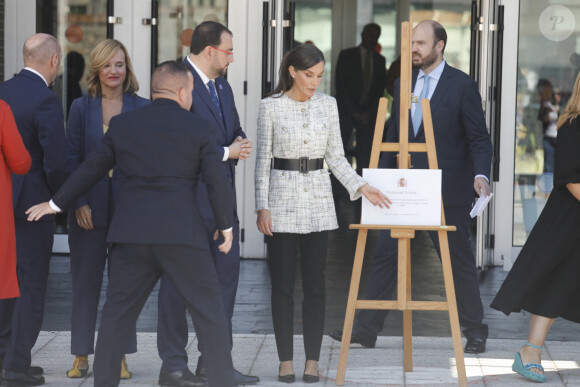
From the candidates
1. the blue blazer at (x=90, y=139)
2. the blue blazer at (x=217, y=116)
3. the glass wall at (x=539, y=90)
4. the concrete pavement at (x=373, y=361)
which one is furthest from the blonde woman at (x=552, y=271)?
the glass wall at (x=539, y=90)

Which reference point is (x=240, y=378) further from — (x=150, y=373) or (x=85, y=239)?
(x=85, y=239)

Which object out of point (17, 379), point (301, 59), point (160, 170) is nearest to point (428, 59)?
point (301, 59)

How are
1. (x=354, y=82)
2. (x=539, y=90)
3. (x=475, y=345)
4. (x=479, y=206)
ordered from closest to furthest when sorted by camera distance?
(x=479, y=206) → (x=475, y=345) → (x=539, y=90) → (x=354, y=82)

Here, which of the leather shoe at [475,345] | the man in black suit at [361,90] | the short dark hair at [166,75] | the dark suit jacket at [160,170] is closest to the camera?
the dark suit jacket at [160,170]

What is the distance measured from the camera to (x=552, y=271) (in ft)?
17.9

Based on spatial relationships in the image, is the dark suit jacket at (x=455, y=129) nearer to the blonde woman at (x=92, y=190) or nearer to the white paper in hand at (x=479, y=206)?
the white paper in hand at (x=479, y=206)

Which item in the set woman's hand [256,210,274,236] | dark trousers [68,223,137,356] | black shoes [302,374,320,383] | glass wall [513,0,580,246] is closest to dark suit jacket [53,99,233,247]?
woman's hand [256,210,274,236]

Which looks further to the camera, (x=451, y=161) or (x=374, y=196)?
(x=451, y=161)

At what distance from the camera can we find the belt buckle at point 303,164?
5324 millimetres

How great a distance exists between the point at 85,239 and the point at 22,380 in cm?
77

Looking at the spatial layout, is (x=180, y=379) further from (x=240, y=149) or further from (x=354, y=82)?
(x=354, y=82)

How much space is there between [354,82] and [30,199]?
7828mm

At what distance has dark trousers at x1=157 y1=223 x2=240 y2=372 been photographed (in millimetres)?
5277

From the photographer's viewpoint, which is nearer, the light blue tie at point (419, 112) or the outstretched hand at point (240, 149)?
the outstretched hand at point (240, 149)
